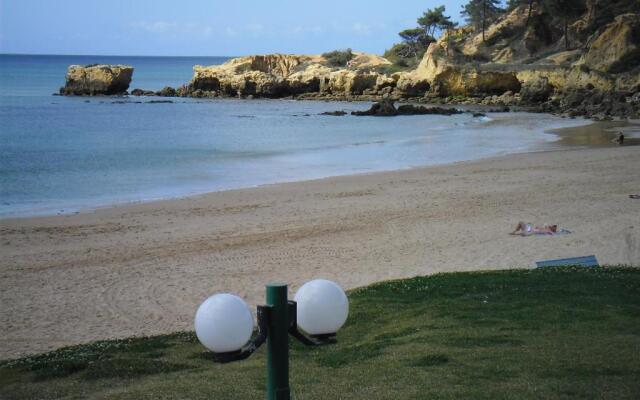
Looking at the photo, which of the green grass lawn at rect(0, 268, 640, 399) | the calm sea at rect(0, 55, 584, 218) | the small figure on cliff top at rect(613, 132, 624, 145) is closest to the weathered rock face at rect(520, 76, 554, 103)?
the calm sea at rect(0, 55, 584, 218)

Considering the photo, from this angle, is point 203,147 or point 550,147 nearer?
point 550,147

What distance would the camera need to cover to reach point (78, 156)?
1465 inches

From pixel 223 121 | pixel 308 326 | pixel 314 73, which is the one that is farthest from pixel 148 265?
pixel 314 73

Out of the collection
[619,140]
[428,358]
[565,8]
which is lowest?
[619,140]

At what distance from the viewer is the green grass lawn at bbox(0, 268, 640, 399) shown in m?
5.61

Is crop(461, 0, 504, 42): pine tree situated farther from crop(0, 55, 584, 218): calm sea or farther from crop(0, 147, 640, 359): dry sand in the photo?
crop(0, 147, 640, 359): dry sand

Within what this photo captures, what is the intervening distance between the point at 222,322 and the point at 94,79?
97550 millimetres

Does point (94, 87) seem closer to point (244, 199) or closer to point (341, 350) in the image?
point (244, 199)

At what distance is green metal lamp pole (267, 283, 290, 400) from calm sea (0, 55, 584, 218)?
18928 mm

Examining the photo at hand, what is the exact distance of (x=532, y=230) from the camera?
50.3 feet

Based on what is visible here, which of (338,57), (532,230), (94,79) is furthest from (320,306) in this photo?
(338,57)

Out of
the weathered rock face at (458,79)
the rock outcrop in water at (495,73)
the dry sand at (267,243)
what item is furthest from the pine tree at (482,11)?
the dry sand at (267,243)

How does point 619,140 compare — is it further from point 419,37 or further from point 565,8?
point 419,37

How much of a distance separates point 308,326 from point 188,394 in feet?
9.16
